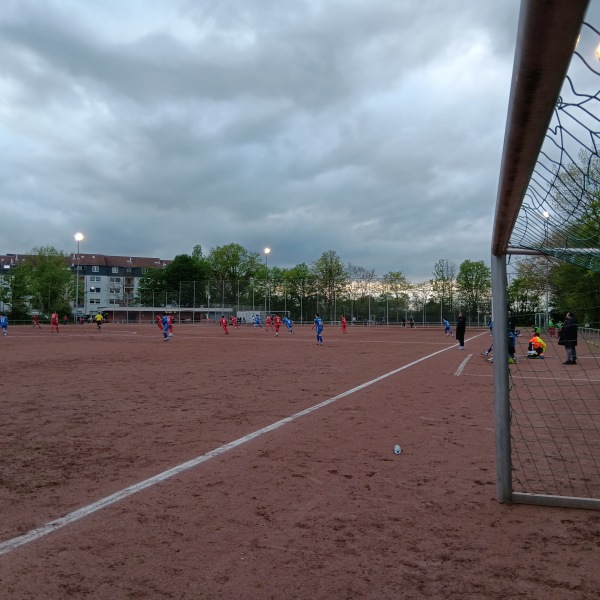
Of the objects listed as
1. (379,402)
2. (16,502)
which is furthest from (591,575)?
(379,402)

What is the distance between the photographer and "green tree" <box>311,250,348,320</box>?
8038cm

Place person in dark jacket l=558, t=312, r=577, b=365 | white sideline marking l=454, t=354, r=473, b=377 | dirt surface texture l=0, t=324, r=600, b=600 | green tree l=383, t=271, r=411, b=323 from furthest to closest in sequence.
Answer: green tree l=383, t=271, r=411, b=323
person in dark jacket l=558, t=312, r=577, b=365
white sideline marking l=454, t=354, r=473, b=377
dirt surface texture l=0, t=324, r=600, b=600

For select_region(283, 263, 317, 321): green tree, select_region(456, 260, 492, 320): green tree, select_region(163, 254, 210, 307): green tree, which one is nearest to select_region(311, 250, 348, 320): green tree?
select_region(283, 263, 317, 321): green tree

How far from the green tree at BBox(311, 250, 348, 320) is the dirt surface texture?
71836 mm

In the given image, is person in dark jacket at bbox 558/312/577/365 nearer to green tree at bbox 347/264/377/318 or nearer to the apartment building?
green tree at bbox 347/264/377/318

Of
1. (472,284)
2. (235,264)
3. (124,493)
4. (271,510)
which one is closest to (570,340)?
(271,510)

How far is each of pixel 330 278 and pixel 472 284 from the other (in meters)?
22.9

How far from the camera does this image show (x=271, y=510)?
3.97 m

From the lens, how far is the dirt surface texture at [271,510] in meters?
2.91

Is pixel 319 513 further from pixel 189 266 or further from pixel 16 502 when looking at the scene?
pixel 189 266

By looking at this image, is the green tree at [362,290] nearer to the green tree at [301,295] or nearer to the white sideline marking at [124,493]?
the green tree at [301,295]

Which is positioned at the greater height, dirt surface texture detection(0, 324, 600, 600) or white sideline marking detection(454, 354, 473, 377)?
dirt surface texture detection(0, 324, 600, 600)

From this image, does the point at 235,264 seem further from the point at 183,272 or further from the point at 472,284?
the point at 472,284

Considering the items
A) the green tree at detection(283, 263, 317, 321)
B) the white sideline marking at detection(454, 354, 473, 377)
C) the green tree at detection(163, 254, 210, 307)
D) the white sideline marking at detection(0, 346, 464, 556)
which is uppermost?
the green tree at detection(163, 254, 210, 307)
